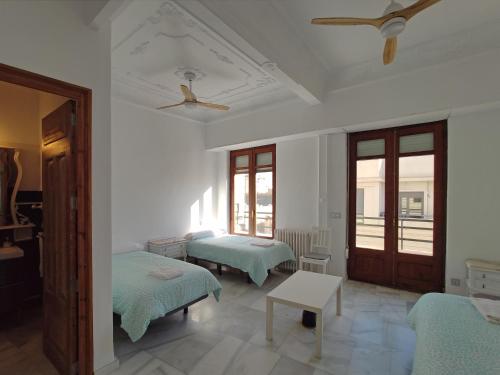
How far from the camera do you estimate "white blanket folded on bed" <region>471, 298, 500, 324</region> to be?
1845 millimetres

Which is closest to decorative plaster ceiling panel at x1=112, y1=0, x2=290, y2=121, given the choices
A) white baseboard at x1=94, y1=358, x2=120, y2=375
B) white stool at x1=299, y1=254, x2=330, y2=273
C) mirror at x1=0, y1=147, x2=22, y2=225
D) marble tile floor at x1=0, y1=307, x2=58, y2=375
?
mirror at x1=0, y1=147, x2=22, y2=225

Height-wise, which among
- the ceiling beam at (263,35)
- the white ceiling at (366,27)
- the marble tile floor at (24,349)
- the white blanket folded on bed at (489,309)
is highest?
the white ceiling at (366,27)

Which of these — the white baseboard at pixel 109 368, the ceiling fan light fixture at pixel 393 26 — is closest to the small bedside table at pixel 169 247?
the white baseboard at pixel 109 368

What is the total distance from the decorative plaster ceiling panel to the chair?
8.19ft

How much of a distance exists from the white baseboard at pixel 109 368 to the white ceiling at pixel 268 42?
2827mm

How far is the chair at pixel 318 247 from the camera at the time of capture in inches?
160

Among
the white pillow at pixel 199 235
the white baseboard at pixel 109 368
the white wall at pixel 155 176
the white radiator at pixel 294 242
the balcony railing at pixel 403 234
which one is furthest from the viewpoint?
the white pillow at pixel 199 235

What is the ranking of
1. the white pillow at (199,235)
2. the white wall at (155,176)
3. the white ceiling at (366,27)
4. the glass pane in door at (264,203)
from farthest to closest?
the glass pane in door at (264,203)
the white pillow at (199,235)
the white wall at (155,176)
the white ceiling at (366,27)

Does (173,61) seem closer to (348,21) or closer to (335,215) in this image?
(348,21)

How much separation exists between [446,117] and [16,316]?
20.0 ft

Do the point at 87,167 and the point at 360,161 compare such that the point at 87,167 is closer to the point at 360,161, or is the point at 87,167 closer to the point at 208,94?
the point at 208,94

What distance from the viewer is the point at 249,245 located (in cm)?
449

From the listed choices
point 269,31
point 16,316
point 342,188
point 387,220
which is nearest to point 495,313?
point 387,220

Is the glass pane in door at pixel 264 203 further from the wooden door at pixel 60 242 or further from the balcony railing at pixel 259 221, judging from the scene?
the wooden door at pixel 60 242
